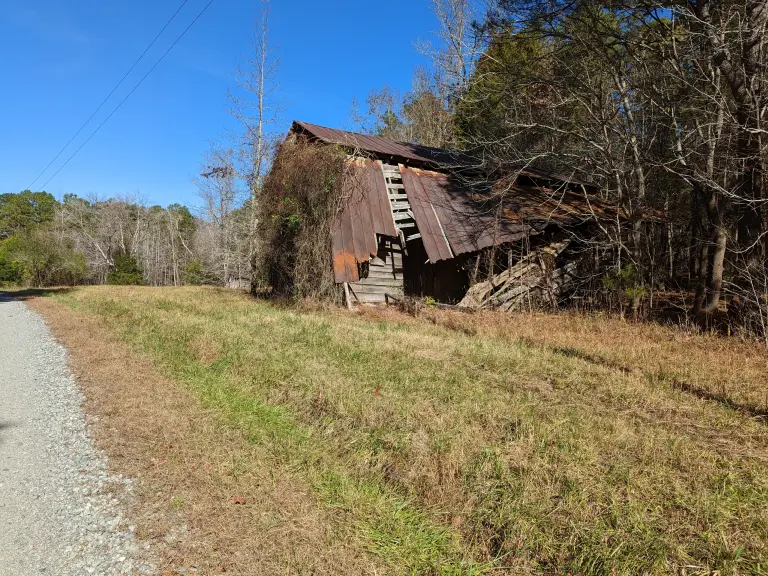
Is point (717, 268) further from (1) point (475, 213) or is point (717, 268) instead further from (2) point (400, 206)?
(2) point (400, 206)

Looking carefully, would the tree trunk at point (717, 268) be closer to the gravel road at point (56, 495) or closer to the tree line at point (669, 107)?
the tree line at point (669, 107)

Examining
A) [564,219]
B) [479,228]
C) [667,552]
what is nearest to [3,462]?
[667,552]

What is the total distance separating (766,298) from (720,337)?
1.23m

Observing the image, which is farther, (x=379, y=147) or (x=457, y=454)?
(x=379, y=147)

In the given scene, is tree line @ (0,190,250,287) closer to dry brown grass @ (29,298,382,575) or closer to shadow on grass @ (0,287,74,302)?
shadow on grass @ (0,287,74,302)

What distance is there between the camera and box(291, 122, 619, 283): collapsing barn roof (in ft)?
42.5

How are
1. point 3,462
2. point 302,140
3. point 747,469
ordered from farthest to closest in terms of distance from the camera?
point 302,140 → point 3,462 → point 747,469

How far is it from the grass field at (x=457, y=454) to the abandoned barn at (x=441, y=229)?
599cm

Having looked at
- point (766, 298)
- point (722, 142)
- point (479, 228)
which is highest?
point (722, 142)

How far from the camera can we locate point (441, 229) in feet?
44.1

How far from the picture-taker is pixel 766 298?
7426 millimetres

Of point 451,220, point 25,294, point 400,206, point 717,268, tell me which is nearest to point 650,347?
point 717,268

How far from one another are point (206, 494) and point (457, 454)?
196cm

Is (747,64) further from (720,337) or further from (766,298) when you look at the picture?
(720,337)
